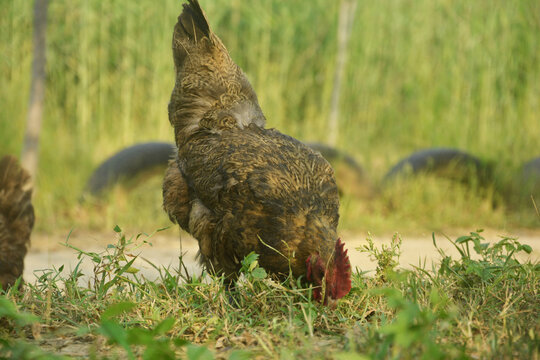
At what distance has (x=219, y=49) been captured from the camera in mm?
4285

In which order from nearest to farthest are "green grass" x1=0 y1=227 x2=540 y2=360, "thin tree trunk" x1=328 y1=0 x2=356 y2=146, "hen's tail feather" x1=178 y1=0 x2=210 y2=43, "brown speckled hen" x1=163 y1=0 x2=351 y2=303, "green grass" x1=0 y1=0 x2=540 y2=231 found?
"green grass" x1=0 y1=227 x2=540 y2=360 → "brown speckled hen" x1=163 y1=0 x2=351 y2=303 → "hen's tail feather" x1=178 y1=0 x2=210 y2=43 → "green grass" x1=0 y1=0 x2=540 y2=231 → "thin tree trunk" x1=328 y1=0 x2=356 y2=146

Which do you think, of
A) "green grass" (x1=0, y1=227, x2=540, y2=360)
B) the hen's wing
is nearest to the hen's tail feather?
the hen's wing

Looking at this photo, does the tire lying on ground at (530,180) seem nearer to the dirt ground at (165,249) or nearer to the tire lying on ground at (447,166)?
the tire lying on ground at (447,166)

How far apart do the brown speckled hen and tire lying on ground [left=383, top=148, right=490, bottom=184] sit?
3589 mm

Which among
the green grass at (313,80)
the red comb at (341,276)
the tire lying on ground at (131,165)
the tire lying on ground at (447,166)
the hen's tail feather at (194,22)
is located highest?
the green grass at (313,80)

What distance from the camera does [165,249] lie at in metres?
5.66

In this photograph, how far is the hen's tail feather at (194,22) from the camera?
168 inches

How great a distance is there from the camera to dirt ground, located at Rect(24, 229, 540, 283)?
4.75 metres

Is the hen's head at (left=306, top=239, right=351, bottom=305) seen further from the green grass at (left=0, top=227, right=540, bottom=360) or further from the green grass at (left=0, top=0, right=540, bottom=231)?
the green grass at (left=0, top=0, right=540, bottom=231)

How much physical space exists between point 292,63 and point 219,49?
604cm

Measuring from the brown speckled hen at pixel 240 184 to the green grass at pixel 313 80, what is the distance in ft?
9.63

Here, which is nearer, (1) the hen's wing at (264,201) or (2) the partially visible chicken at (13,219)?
(1) the hen's wing at (264,201)

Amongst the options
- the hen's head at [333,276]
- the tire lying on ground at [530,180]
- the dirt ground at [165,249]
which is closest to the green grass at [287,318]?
the hen's head at [333,276]

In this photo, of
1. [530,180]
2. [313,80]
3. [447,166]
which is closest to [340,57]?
[313,80]
